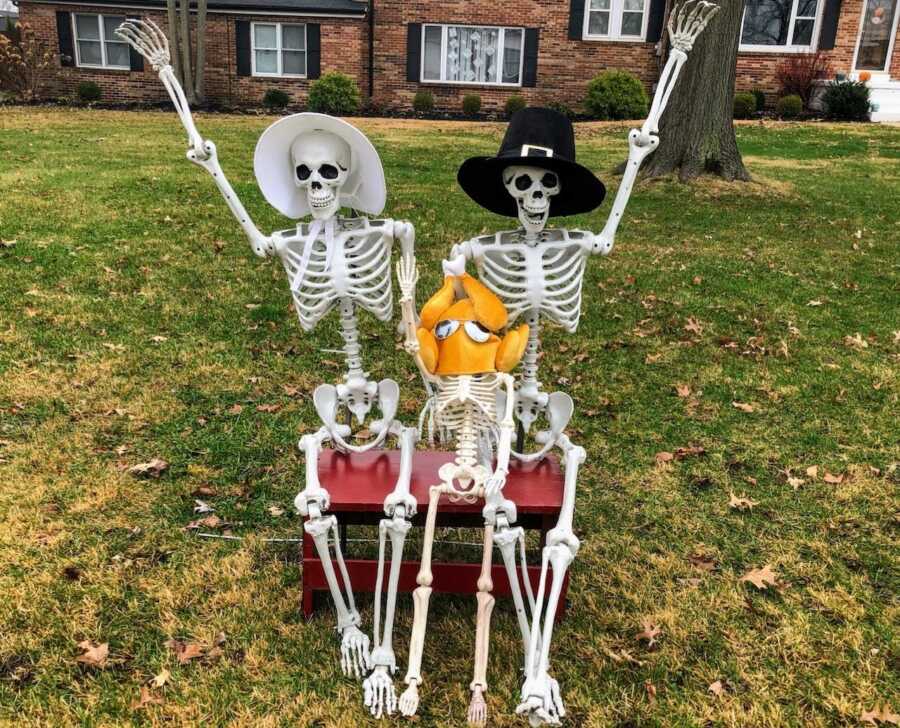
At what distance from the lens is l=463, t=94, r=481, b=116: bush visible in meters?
20.7

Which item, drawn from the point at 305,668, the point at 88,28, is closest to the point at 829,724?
the point at 305,668

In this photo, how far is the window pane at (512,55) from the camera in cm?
Answer: 2134

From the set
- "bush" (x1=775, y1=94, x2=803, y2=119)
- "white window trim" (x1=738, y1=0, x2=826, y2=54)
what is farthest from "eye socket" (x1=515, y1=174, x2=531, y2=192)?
"white window trim" (x1=738, y1=0, x2=826, y2=54)

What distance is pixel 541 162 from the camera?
3354 millimetres

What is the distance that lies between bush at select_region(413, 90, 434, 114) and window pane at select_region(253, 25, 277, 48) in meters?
4.13

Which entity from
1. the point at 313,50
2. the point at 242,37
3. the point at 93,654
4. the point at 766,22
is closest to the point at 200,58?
the point at 242,37

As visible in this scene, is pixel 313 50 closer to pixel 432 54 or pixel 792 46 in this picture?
pixel 432 54

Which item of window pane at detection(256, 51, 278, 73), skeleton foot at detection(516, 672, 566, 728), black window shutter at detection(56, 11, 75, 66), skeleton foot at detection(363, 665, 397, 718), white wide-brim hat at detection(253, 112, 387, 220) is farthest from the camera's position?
window pane at detection(256, 51, 278, 73)

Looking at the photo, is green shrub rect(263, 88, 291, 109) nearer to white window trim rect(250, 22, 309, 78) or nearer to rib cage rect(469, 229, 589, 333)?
white window trim rect(250, 22, 309, 78)

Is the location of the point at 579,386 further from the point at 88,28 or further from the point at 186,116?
the point at 88,28

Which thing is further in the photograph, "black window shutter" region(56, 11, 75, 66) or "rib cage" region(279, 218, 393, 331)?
"black window shutter" region(56, 11, 75, 66)

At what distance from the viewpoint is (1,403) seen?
5551 mm

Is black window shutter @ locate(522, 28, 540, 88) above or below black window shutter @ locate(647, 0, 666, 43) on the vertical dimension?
below

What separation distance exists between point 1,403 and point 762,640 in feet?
16.5
